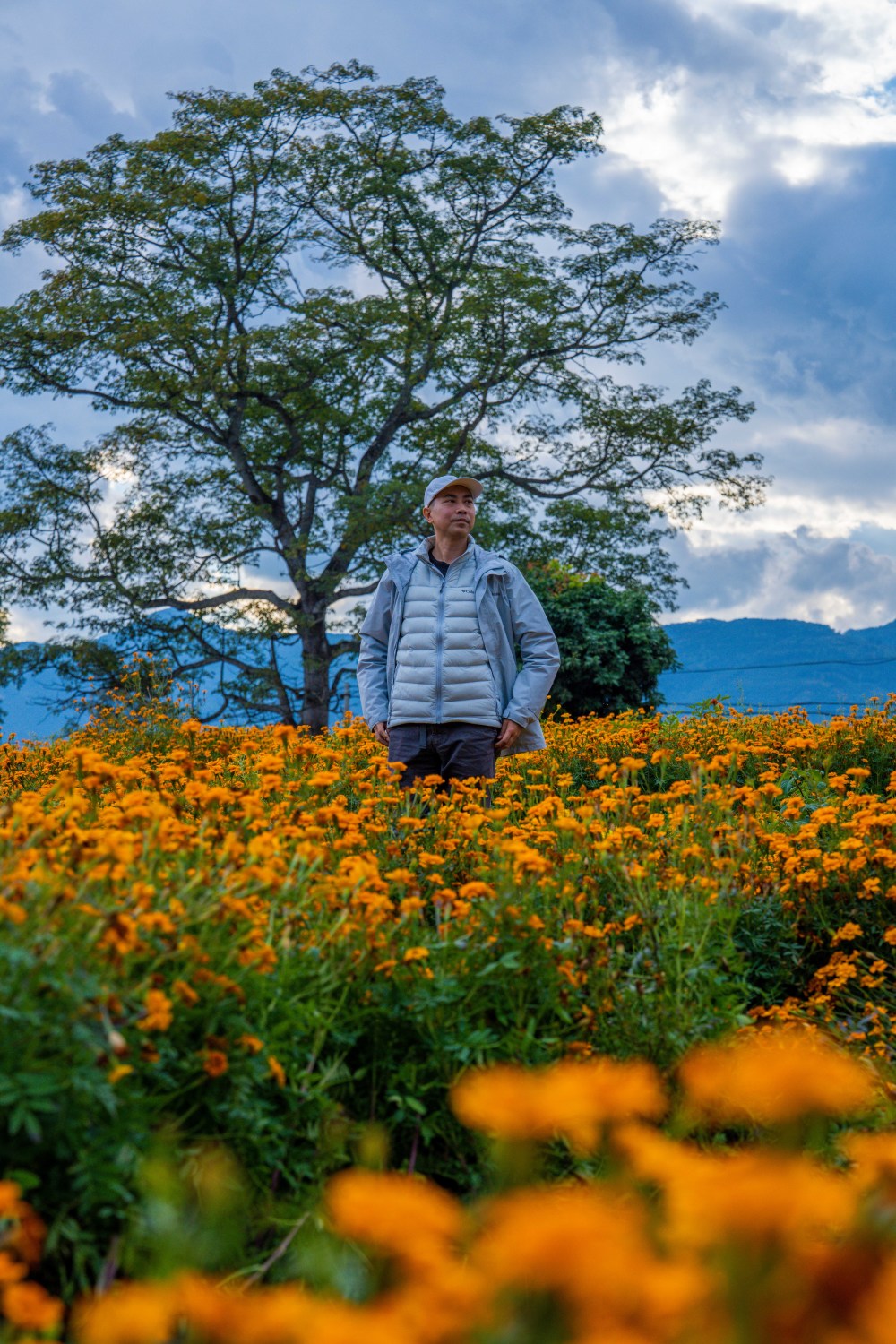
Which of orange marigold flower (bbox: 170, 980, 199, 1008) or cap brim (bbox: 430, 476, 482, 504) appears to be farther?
cap brim (bbox: 430, 476, 482, 504)

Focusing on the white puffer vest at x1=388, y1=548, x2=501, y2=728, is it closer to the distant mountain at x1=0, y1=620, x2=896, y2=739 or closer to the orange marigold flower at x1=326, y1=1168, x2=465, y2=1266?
the orange marigold flower at x1=326, y1=1168, x2=465, y2=1266

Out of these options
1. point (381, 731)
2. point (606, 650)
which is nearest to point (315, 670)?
point (606, 650)


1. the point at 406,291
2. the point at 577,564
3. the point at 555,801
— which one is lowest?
the point at 555,801

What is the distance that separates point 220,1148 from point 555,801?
2.14m

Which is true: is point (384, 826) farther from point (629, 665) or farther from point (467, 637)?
point (629, 665)

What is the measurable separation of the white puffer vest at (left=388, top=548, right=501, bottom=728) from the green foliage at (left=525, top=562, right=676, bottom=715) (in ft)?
25.9

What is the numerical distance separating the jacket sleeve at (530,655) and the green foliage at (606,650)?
25.1 ft

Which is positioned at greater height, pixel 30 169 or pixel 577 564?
pixel 30 169

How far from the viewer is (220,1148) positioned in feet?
7.47

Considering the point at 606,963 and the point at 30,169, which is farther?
the point at 30,169

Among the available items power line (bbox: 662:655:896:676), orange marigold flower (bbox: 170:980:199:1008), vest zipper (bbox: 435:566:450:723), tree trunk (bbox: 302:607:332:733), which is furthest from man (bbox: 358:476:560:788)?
tree trunk (bbox: 302:607:332:733)

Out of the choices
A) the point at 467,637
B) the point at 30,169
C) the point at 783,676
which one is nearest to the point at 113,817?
the point at 467,637

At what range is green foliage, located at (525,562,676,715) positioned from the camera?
13.7 m

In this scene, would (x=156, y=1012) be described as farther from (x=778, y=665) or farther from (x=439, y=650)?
(x=778, y=665)
